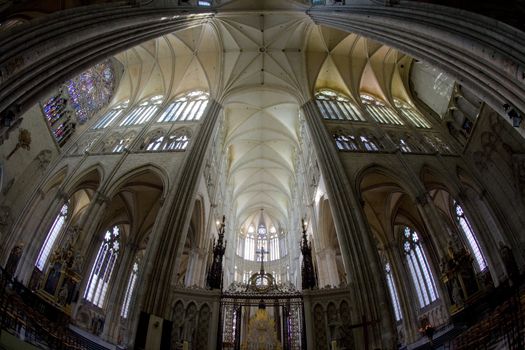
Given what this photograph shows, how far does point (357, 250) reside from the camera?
12.9m

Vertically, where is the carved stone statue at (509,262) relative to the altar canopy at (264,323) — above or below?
above

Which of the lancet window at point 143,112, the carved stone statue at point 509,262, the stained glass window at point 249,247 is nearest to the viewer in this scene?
the carved stone statue at point 509,262

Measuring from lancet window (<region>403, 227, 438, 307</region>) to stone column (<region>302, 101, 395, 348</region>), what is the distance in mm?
7750

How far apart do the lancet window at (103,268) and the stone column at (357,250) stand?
45.0ft

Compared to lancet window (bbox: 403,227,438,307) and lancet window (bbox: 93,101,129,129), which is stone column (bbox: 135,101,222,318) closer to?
lancet window (bbox: 93,101,129,129)

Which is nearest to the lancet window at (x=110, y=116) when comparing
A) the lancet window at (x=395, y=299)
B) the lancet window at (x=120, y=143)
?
the lancet window at (x=120, y=143)

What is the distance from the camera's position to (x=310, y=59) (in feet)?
76.6

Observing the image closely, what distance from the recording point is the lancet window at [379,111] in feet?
67.7

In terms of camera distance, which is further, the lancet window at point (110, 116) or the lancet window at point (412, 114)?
the lancet window at point (412, 114)

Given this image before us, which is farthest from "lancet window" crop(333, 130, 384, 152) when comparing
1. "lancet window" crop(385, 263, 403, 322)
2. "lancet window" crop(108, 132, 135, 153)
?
"lancet window" crop(108, 132, 135, 153)

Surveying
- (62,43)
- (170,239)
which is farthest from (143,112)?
(62,43)

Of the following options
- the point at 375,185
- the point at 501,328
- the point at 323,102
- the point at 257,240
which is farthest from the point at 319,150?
the point at 257,240

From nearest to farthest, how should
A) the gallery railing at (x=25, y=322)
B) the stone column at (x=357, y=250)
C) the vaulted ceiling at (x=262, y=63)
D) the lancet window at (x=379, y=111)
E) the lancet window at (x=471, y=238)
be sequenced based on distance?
the gallery railing at (x=25, y=322)
the stone column at (x=357, y=250)
the lancet window at (x=471, y=238)
the lancet window at (x=379, y=111)
the vaulted ceiling at (x=262, y=63)

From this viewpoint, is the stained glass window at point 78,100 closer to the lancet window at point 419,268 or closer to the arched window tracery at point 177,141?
the arched window tracery at point 177,141
